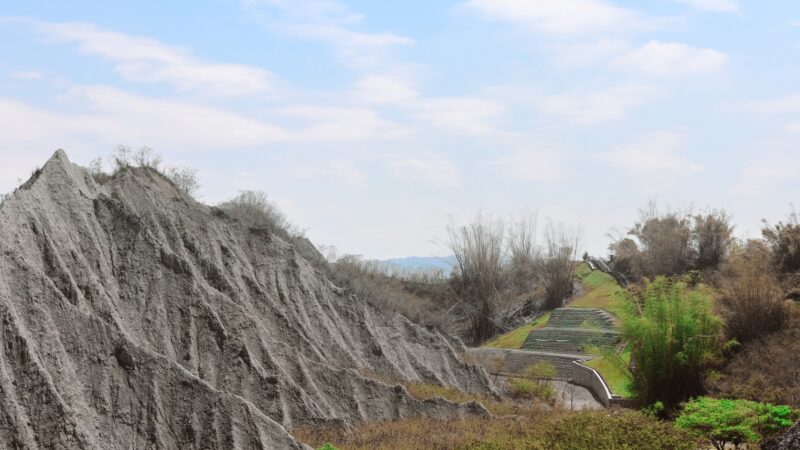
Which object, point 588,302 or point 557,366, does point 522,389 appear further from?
point 588,302

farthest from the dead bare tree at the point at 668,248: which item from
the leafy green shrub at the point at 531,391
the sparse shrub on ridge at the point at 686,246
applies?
the leafy green shrub at the point at 531,391

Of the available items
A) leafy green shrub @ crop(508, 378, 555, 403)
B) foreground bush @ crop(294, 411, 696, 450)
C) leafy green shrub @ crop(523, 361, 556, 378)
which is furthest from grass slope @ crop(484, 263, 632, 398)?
foreground bush @ crop(294, 411, 696, 450)

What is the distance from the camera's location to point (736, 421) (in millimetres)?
15672

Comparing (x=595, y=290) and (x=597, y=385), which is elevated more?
(x=595, y=290)

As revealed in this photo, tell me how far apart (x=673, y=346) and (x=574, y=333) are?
17821 mm

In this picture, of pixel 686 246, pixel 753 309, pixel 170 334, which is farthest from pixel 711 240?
pixel 170 334

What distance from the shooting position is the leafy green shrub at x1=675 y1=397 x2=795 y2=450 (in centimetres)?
1540

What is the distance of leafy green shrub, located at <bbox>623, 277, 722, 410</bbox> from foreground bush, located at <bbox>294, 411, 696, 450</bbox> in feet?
14.0

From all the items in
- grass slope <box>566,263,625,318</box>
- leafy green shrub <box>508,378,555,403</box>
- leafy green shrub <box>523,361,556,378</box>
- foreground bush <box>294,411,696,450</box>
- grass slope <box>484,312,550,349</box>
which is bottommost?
foreground bush <box>294,411,696,450</box>

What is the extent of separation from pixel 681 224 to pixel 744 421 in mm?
30914

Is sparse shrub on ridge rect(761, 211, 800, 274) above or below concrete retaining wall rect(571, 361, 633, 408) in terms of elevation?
above

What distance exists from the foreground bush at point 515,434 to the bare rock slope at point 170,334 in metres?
0.94

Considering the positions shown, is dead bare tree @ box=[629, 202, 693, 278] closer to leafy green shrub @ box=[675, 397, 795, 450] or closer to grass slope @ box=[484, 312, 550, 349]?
grass slope @ box=[484, 312, 550, 349]

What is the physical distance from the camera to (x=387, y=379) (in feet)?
75.8
